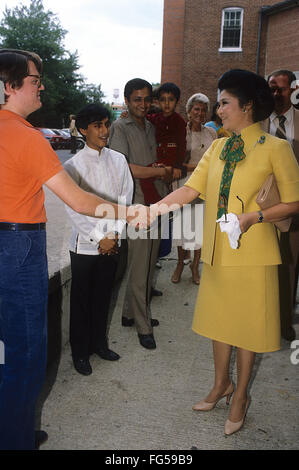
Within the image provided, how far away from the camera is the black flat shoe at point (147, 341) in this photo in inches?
144

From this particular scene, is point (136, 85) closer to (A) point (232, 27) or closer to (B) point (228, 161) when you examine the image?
(B) point (228, 161)

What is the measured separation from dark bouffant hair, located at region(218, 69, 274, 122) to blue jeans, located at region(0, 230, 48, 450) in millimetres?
1321

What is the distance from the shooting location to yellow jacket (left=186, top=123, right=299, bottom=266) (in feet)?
7.75

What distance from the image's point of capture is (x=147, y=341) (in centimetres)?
368

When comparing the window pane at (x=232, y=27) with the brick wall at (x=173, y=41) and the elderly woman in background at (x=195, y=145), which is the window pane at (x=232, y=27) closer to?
the brick wall at (x=173, y=41)

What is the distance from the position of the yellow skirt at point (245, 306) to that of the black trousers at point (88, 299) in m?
0.98

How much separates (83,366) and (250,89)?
2266mm

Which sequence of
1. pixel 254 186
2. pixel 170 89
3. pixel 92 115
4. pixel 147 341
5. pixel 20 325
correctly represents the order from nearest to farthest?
pixel 20 325, pixel 254 186, pixel 92 115, pixel 147 341, pixel 170 89

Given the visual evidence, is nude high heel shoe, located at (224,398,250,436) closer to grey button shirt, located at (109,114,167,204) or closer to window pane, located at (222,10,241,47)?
grey button shirt, located at (109,114,167,204)

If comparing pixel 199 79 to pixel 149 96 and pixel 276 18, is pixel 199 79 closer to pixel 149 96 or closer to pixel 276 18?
pixel 276 18

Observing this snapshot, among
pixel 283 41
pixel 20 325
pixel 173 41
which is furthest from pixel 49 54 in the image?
pixel 20 325

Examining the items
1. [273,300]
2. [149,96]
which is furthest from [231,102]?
[149,96]

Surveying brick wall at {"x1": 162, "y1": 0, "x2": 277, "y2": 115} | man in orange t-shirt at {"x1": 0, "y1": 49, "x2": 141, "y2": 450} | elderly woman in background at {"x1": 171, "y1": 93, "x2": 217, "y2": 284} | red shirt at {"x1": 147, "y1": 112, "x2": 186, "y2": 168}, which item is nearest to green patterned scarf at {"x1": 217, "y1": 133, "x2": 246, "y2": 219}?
man in orange t-shirt at {"x1": 0, "y1": 49, "x2": 141, "y2": 450}

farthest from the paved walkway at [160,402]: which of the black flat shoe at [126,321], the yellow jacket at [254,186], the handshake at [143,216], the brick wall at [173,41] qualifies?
the brick wall at [173,41]
